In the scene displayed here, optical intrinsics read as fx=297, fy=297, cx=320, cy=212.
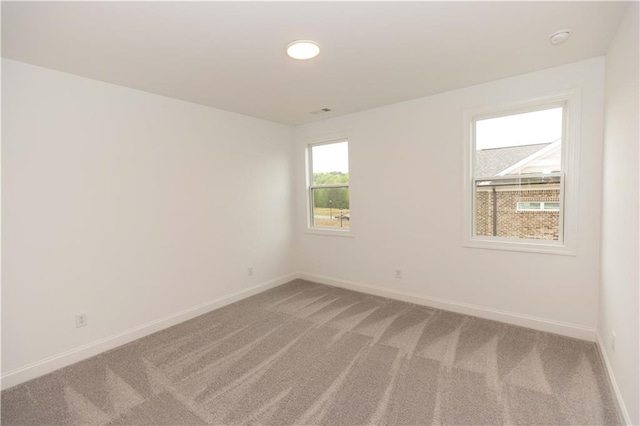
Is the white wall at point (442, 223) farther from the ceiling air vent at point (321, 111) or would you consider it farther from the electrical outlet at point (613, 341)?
the electrical outlet at point (613, 341)

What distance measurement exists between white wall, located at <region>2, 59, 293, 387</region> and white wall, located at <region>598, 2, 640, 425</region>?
145 inches

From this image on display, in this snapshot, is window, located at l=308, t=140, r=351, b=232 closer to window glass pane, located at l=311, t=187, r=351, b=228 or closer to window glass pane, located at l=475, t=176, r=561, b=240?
window glass pane, located at l=311, t=187, r=351, b=228

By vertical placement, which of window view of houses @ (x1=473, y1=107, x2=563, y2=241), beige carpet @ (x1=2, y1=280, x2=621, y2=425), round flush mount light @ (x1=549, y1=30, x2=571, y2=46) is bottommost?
beige carpet @ (x1=2, y1=280, x2=621, y2=425)

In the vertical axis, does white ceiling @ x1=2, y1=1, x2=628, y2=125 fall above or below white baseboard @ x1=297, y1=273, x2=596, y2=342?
above

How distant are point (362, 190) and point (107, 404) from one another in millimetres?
3337

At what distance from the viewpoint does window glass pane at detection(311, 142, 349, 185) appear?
14.5ft

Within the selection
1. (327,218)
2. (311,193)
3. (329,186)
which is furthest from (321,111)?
(327,218)

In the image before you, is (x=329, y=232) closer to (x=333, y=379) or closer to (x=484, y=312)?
(x=484, y=312)

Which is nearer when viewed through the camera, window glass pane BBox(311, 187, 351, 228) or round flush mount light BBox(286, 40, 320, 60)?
round flush mount light BBox(286, 40, 320, 60)

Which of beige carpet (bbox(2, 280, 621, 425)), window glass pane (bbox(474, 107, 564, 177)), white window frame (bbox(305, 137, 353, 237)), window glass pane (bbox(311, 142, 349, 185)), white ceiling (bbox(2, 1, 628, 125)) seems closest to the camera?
white ceiling (bbox(2, 1, 628, 125))

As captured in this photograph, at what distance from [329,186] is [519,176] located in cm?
246

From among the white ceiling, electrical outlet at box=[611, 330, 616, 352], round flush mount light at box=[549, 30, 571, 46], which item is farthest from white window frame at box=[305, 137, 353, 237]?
electrical outlet at box=[611, 330, 616, 352]

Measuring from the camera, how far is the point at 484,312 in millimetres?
3213

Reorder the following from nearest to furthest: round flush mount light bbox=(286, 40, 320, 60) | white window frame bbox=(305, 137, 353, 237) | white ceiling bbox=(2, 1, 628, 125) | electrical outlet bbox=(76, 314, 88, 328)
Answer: white ceiling bbox=(2, 1, 628, 125)
round flush mount light bbox=(286, 40, 320, 60)
electrical outlet bbox=(76, 314, 88, 328)
white window frame bbox=(305, 137, 353, 237)
